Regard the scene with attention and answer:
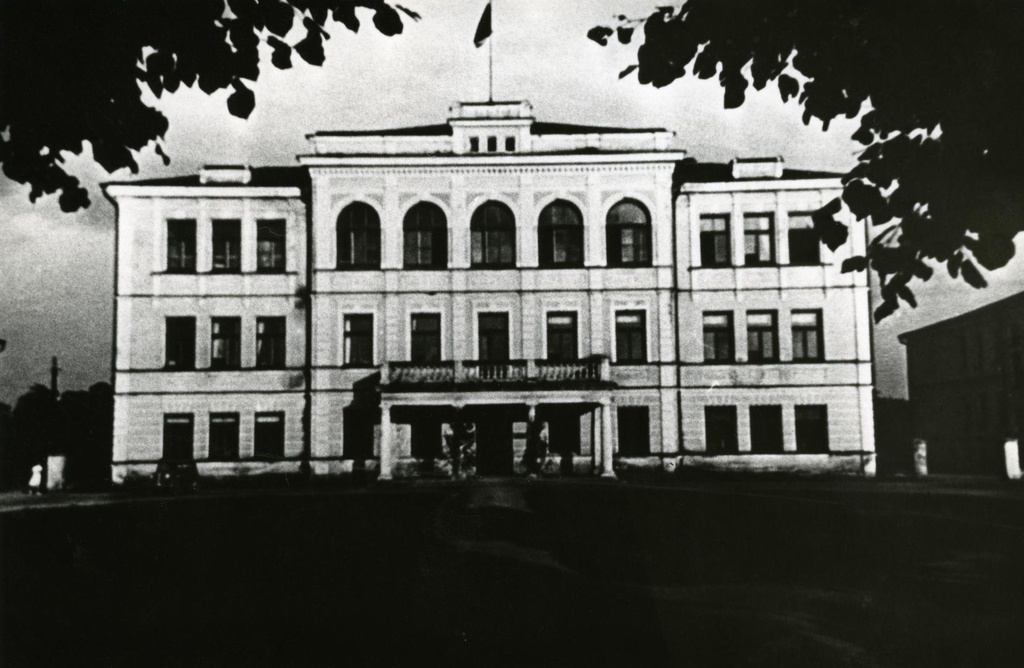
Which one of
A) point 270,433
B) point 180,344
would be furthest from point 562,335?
point 180,344

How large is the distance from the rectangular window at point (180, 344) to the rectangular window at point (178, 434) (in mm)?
1615

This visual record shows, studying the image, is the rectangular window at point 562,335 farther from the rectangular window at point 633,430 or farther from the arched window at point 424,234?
the arched window at point 424,234

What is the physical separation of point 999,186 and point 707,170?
2767 centimetres

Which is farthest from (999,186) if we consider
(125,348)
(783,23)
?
(125,348)

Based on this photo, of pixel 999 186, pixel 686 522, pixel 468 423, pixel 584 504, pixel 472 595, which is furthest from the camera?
pixel 468 423

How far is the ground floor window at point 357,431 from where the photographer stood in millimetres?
31891

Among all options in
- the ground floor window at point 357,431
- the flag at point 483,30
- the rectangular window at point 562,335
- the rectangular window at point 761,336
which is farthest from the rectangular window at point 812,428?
the flag at point 483,30

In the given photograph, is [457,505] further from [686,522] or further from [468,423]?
[468,423]

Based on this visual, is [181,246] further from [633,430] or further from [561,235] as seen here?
[633,430]

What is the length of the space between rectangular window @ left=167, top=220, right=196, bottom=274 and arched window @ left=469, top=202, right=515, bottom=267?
30.1ft

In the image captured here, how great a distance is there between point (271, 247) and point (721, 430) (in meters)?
15.9

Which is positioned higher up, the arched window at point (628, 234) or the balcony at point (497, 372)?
the arched window at point (628, 234)

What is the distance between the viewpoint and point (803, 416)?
32.0 m

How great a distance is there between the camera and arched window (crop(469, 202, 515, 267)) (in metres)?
32.4
